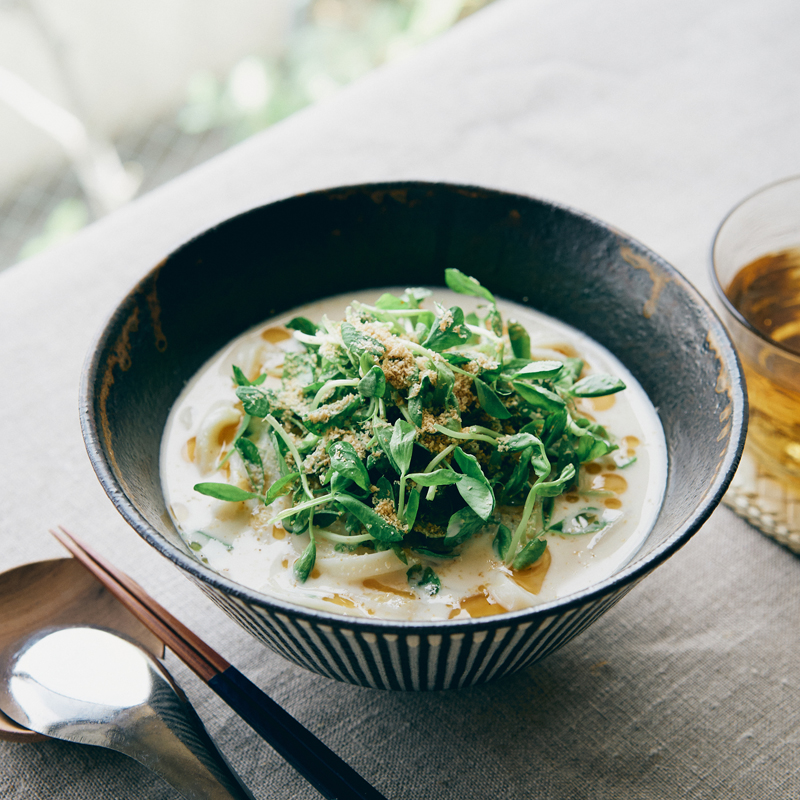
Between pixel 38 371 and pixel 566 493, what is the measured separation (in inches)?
49.8

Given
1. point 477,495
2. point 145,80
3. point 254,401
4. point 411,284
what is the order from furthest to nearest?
1. point 145,80
2. point 411,284
3. point 254,401
4. point 477,495

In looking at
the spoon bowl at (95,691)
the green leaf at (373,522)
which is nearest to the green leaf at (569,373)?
the green leaf at (373,522)

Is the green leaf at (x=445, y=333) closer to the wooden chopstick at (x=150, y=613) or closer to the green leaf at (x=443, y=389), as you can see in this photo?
the green leaf at (x=443, y=389)

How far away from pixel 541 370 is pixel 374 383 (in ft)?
0.96

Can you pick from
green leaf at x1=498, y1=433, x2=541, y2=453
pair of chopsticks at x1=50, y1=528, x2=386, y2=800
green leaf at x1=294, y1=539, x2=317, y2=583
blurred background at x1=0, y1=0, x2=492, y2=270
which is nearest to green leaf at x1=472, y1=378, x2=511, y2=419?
green leaf at x1=498, y1=433, x2=541, y2=453

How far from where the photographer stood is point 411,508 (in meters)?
1.17

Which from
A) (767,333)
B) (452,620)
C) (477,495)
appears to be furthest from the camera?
(767,333)

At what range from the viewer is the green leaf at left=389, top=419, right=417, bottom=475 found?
1157 millimetres

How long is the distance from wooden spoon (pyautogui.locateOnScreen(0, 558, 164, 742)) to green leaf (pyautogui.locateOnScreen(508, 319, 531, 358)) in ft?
2.86

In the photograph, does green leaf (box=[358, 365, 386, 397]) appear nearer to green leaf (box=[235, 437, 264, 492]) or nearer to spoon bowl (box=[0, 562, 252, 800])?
green leaf (box=[235, 437, 264, 492])

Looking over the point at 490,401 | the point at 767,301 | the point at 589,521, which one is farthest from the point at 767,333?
the point at 490,401

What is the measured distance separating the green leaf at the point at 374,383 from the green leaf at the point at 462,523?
0.23m

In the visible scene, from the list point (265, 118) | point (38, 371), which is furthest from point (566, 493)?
point (265, 118)

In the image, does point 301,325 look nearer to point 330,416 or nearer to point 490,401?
point 330,416
